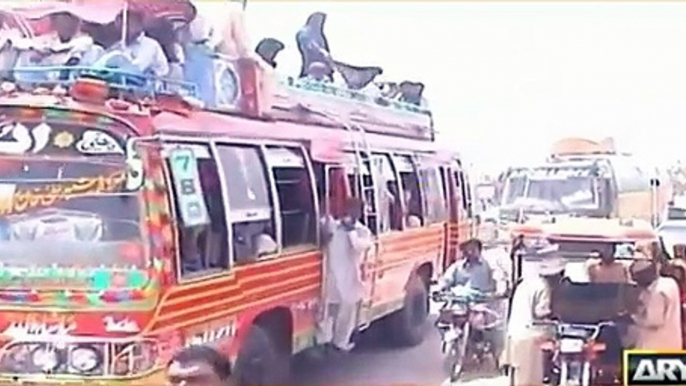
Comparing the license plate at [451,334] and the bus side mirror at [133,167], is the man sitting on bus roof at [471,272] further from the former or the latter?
the bus side mirror at [133,167]

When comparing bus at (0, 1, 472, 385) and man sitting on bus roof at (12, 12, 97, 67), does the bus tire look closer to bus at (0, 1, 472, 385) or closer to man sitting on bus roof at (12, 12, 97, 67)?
bus at (0, 1, 472, 385)

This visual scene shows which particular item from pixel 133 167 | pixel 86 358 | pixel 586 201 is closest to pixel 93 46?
pixel 133 167

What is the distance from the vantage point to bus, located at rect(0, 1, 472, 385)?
103 inches

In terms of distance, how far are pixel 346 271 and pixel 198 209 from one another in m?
Answer: 0.44

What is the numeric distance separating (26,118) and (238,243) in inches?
22.9

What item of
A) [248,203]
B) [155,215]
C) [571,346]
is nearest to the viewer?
[155,215]

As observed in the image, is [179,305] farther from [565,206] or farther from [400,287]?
[565,206]

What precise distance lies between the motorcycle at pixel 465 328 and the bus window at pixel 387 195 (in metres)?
0.22

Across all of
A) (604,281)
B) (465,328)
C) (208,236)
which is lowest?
(465,328)

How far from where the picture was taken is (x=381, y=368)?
2898 mm

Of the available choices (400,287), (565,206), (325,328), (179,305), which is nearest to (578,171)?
(565,206)

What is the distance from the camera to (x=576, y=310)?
2.86 m

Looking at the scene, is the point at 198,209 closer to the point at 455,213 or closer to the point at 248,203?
the point at 248,203

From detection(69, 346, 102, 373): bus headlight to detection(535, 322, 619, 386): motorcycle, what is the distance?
110cm
